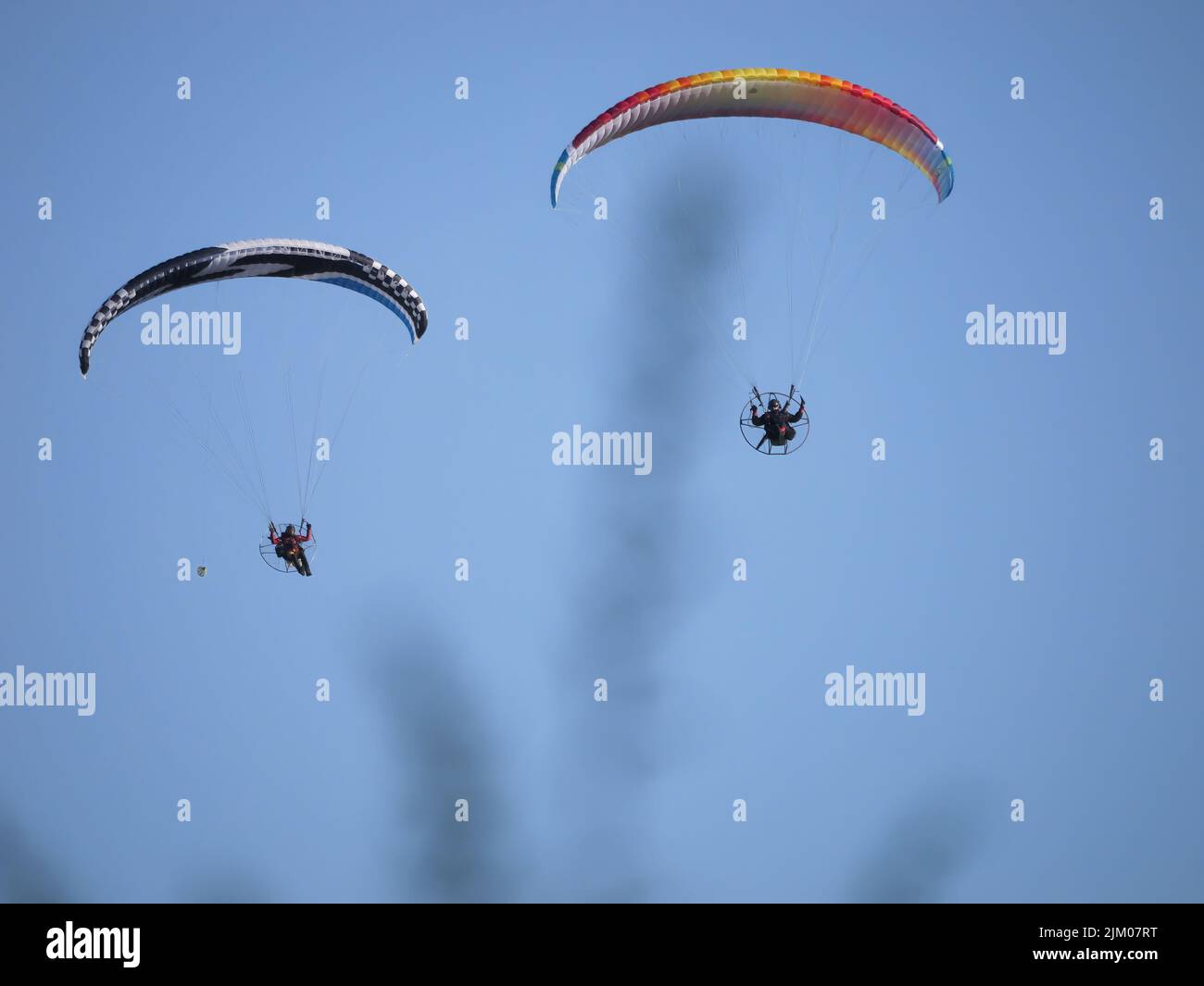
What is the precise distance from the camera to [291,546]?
24.8 meters

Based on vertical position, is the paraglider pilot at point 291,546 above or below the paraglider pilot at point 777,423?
below

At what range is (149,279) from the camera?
23.1 meters

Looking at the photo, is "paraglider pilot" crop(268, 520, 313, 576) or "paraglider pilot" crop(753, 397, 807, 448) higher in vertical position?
"paraglider pilot" crop(753, 397, 807, 448)

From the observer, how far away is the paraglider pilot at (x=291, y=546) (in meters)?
24.8

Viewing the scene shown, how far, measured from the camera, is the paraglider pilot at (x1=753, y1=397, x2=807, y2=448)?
2305 centimetres

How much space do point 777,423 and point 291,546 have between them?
24.0 ft

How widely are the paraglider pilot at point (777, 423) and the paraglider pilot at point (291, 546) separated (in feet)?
22.7

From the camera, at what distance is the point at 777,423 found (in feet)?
75.7

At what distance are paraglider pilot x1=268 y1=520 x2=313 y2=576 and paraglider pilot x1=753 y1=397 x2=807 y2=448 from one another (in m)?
6.92

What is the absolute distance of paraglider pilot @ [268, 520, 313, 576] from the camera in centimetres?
2478
